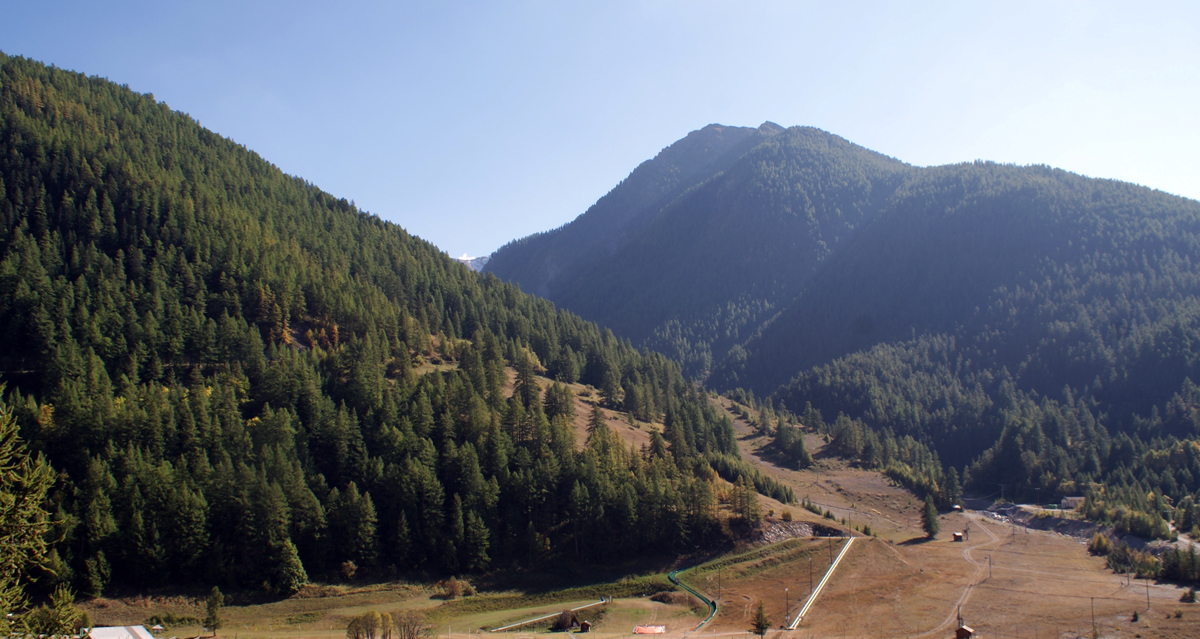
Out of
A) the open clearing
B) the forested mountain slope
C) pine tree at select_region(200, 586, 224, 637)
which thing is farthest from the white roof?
the forested mountain slope

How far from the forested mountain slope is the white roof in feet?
36.0

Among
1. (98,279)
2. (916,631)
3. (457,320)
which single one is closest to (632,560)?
(916,631)

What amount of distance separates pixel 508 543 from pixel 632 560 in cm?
1800

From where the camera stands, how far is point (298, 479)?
9131 cm

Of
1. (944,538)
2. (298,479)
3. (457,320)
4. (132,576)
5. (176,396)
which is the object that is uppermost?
(457,320)

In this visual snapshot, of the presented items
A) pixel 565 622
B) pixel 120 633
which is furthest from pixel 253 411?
pixel 565 622

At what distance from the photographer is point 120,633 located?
60.2 m

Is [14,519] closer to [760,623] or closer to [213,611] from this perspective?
[213,611]

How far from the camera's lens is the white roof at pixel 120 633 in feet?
193

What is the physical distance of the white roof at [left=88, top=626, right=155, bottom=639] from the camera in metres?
59.0

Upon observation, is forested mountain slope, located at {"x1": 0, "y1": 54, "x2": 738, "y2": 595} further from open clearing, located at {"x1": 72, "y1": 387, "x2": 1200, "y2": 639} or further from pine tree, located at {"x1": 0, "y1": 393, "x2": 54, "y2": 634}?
pine tree, located at {"x1": 0, "y1": 393, "x2": 54, "y2": 634}

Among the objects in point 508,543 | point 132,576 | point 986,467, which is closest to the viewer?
point 132,576

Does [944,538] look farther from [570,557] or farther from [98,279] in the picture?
[98,279]

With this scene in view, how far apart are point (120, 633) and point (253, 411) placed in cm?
5155
